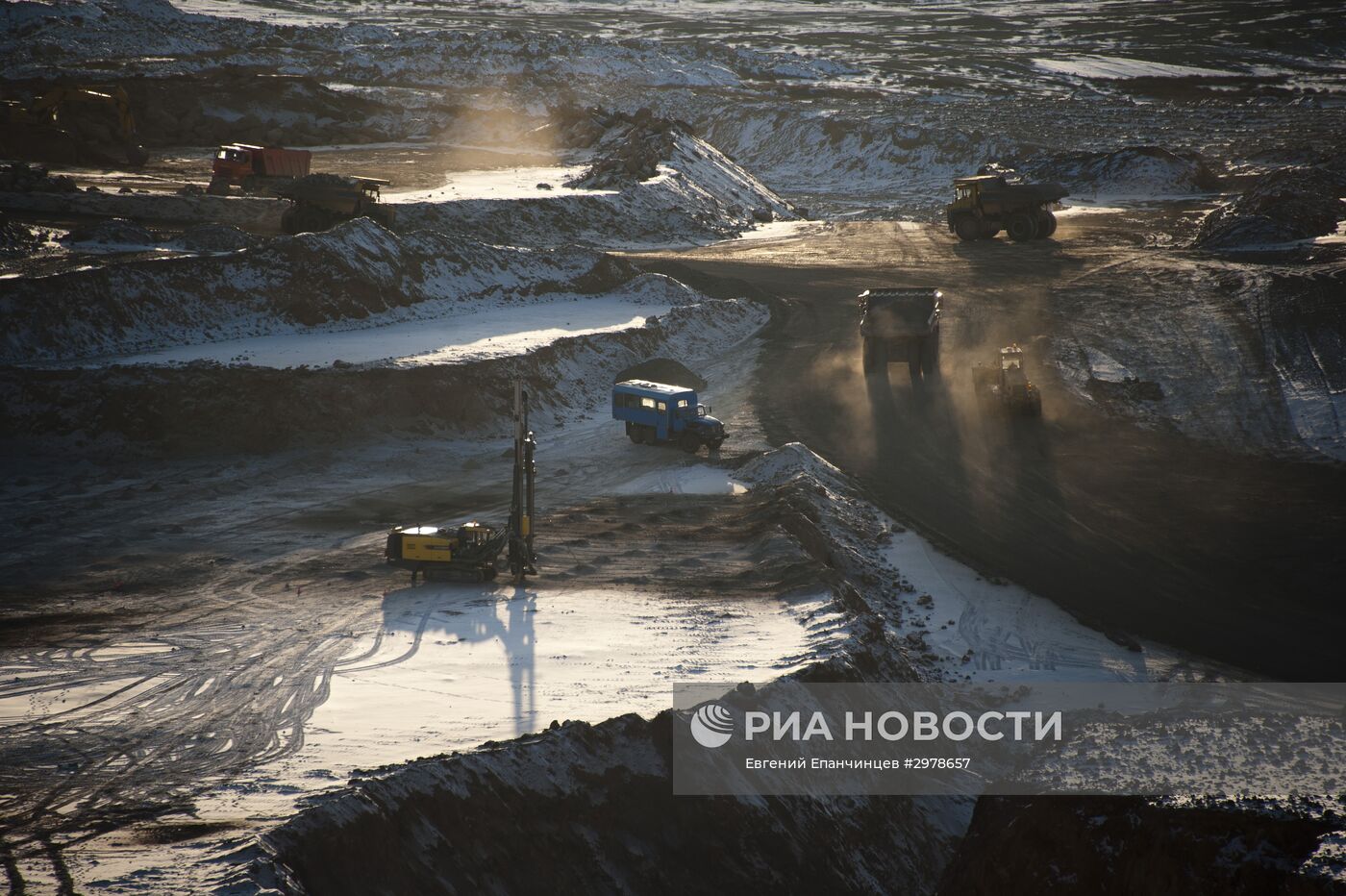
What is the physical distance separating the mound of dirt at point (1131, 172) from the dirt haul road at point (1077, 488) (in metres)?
21.7

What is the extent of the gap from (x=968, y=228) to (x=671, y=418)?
26.7 m

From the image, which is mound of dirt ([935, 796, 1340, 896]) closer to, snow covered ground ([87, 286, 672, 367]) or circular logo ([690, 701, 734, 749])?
circular logo ([690, 701, 734, 749])

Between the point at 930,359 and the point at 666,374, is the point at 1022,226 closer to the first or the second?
the point at 930,359

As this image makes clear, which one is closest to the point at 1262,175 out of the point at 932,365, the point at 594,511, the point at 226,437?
the point at 932,365

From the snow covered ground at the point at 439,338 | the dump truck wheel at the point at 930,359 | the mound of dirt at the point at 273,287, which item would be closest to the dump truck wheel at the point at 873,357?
the dump truck wheel at the point at 930,359

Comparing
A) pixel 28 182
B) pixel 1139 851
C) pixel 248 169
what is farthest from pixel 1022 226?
pixel 1139 851

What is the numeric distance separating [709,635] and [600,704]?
2987mm

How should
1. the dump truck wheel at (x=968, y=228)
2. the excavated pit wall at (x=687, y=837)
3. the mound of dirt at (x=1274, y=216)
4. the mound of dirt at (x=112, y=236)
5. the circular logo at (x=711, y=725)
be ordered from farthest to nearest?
the dump truck wheel at (x=968, y=228), the mound of dirt at (x=1274, y=216), the mound of dirt at (x=112, y=236), the circular logo at (x=711, y=725), the excavated pit wall at (x=687, y=837)

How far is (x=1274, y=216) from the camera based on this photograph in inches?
1641

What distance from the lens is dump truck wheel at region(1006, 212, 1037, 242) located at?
4644cm

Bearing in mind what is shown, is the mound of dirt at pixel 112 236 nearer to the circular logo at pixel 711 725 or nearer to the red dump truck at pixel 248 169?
the red dump truck at pixel 248 169

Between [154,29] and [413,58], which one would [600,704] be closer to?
[413,58]

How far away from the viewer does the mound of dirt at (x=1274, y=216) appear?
41.0m

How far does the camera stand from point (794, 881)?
489 inches
